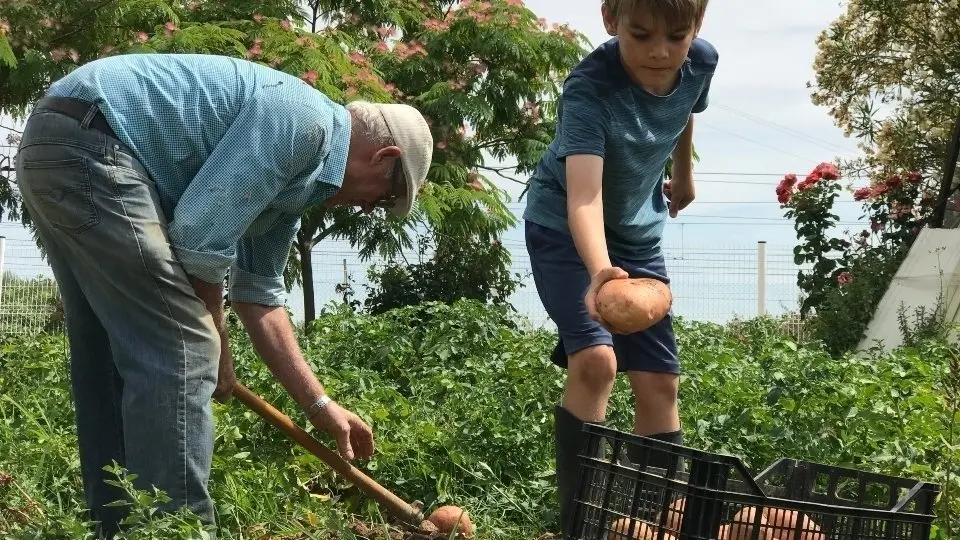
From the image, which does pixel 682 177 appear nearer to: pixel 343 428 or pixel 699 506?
pixel 343 428

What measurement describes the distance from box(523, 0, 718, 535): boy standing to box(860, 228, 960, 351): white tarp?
4.93 m

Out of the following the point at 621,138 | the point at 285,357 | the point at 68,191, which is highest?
the point at 621,138

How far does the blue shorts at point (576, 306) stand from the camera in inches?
117

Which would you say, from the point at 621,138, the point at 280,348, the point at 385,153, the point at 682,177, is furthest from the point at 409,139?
the point at 682,177

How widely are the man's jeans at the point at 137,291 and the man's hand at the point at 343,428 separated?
1.33 feet

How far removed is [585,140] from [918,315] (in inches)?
222

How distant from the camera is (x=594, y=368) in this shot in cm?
291

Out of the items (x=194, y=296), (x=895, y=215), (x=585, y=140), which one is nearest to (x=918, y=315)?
(x=895, y=215)

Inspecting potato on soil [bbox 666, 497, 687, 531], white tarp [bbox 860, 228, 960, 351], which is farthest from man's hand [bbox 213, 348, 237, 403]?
white tarp [bbox 860, 228, 960, 351]

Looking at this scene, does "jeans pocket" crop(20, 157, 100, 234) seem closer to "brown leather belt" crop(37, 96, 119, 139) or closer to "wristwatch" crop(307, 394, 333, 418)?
"brown leather belt" crop(37, 96, 119, 139)

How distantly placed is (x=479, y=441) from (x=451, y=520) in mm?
608

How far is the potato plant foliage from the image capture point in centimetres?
339

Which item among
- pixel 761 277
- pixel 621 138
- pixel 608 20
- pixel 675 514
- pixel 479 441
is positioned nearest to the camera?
pixel 675 514

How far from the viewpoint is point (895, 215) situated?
31.6 feet
